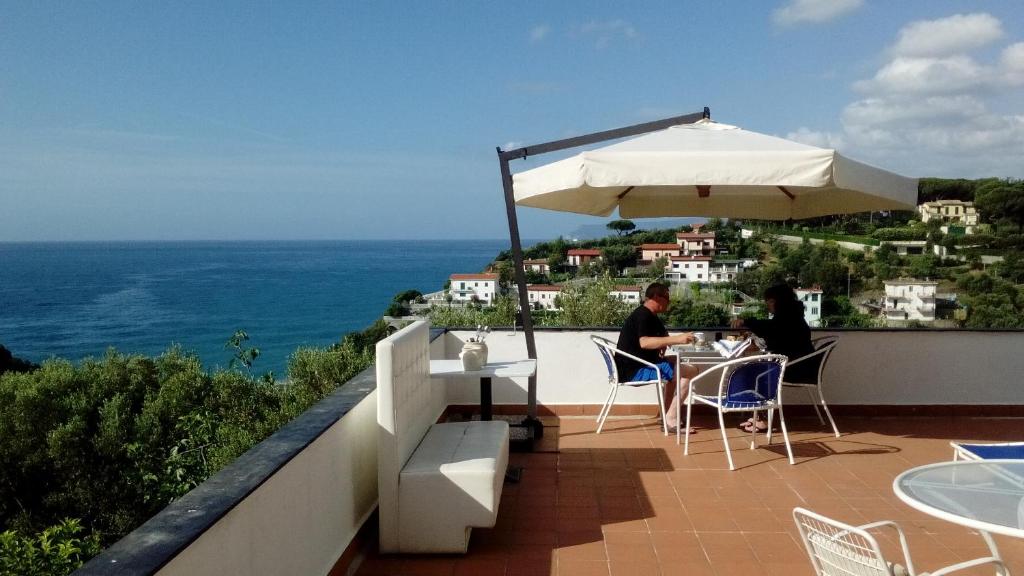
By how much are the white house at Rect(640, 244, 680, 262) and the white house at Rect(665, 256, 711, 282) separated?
0.46 metres

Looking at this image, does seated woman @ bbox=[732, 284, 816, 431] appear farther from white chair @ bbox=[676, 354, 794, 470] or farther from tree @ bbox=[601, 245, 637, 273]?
tree @ bbox=[601, 245, 637, 273]

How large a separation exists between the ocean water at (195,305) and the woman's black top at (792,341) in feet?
114

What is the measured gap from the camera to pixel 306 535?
8.49 feet

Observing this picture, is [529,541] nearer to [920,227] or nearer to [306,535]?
[306,535]

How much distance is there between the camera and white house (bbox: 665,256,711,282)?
13.4m

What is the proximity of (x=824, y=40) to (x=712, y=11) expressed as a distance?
2677 mm

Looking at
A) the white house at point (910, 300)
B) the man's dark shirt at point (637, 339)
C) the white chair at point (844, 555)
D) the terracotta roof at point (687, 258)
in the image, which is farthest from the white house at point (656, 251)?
the white chair at point (844, 555)

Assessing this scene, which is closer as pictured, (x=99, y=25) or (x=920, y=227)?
(x=920, y=227)

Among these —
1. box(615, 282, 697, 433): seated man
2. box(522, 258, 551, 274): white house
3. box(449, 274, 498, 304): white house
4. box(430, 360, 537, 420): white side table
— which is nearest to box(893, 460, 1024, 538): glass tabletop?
box(430, 360, 537, 420): white side table

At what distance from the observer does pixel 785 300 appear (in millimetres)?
5234

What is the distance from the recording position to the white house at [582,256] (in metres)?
15.9

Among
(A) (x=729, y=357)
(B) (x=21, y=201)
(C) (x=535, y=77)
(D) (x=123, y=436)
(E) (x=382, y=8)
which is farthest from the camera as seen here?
(B) (x=21, y=201)

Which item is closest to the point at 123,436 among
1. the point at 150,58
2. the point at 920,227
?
the point at 920,227

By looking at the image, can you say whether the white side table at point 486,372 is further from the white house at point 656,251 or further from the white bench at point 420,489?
the white house at point 656,251
